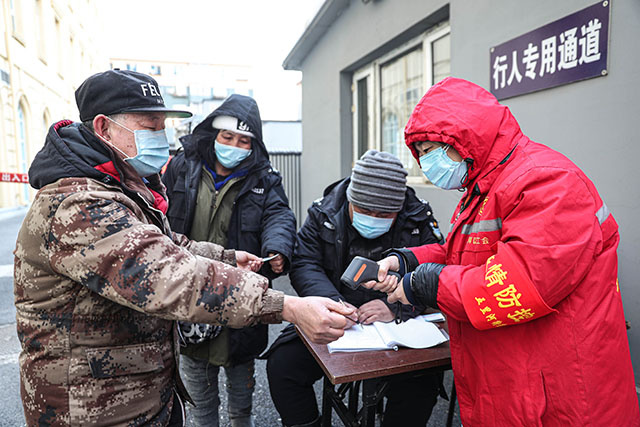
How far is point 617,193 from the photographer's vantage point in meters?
2.16

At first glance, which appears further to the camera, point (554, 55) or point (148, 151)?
point (554, 55)

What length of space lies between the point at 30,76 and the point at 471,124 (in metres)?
14.5

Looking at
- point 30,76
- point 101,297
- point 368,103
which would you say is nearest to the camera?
point 101,297

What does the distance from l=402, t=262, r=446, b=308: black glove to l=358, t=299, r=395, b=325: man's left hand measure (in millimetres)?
568

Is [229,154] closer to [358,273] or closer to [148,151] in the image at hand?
[148,151]

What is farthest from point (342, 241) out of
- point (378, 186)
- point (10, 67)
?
point (10, 67)

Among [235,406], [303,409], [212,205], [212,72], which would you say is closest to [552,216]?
[303,409]

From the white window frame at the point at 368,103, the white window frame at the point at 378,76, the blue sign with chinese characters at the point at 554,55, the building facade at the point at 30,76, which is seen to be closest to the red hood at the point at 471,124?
the blue sign with chinese characters at the point at 554,55

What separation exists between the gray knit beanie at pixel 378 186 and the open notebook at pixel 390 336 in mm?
608

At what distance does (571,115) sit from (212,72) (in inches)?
1648

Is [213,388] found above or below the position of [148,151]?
below

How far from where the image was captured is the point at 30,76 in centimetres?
1215

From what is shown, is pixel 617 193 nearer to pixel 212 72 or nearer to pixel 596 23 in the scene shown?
pixel 596 23

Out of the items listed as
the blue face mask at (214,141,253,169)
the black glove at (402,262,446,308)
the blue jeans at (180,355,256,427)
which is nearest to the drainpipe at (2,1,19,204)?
the blue face mask at (214,141,253,169)
